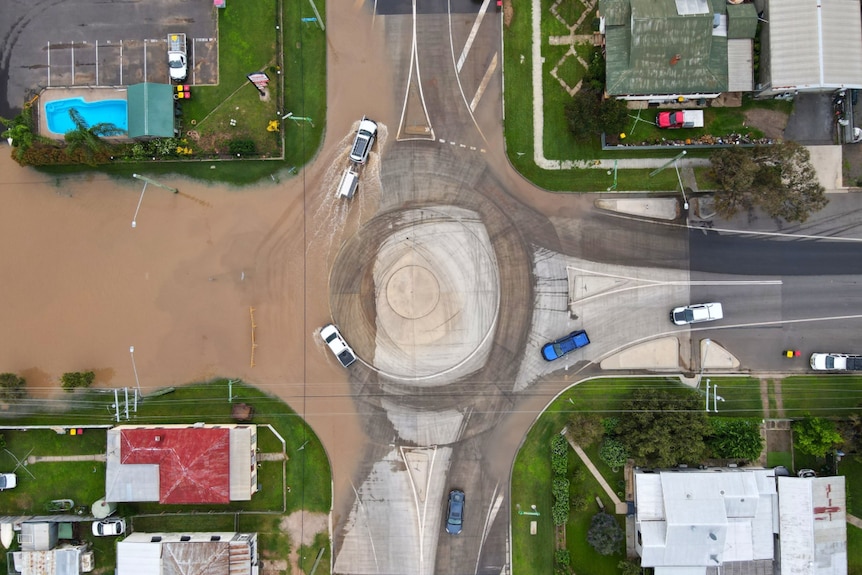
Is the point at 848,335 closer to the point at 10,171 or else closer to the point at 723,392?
the point at 723,392

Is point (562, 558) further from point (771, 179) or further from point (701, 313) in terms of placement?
point (771, 179)

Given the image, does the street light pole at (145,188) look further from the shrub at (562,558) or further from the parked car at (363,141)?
the shrub at (562,558)

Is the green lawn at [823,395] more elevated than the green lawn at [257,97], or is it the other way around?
the green lawn at [257,97]

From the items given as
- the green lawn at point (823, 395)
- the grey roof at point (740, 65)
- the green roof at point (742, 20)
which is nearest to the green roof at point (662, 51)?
the grey roof at point (740, 65)

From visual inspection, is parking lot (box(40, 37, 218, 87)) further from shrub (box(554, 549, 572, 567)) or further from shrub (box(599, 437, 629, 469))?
shrub (box(554, 549, 572, 567))

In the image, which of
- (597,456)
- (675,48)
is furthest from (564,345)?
(675,48)
